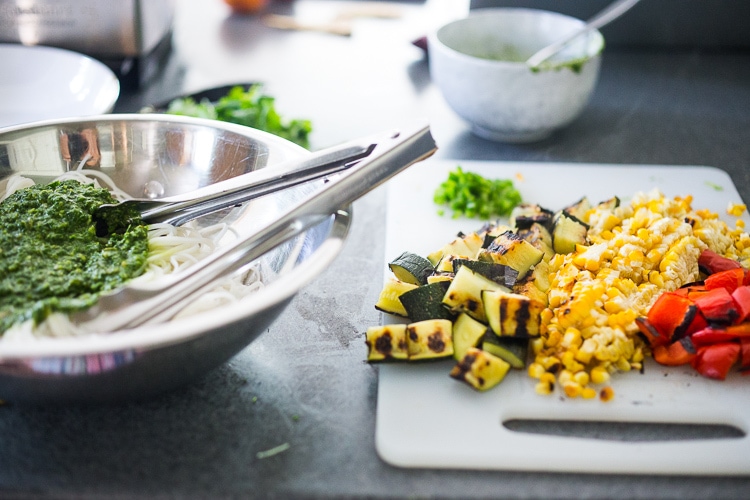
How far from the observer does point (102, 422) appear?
1.24 m

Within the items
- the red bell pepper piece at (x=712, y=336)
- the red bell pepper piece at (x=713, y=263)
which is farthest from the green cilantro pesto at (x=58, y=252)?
the red bell pepper piece at (x=713, y=263)

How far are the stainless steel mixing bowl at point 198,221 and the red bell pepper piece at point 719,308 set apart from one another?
73cm

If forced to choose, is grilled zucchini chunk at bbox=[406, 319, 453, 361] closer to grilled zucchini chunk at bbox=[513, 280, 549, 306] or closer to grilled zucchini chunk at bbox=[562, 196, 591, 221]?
grilled zucchini chunk at bbox=[513, 280, 549, 306]

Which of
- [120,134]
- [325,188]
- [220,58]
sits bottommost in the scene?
[220,58]

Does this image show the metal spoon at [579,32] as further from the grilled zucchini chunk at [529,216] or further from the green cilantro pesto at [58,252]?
the green cilantro pesto at [58,252]

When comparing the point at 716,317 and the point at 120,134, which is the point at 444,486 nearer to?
the point at 716,317

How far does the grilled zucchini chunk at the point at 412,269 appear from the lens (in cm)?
151

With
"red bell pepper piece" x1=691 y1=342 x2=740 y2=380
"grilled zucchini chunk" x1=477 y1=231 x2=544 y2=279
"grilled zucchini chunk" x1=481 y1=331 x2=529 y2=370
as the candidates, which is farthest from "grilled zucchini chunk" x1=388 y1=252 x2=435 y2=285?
"red bell pepper piece" x1=691 y1=342 x2=740 y2=380

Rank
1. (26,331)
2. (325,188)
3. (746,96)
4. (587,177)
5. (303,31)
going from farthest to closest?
1. (303,31)
2. (746,96)
3. (587,177)
4. (325,188)
5. (26,331)

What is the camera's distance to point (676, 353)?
4.41 ft

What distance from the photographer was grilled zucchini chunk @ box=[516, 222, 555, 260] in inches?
63.2

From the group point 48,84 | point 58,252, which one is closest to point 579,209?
point 58,252

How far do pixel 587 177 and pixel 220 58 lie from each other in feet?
5.51

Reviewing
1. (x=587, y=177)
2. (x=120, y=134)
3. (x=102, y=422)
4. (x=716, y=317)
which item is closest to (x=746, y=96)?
(x=587, y=177)
